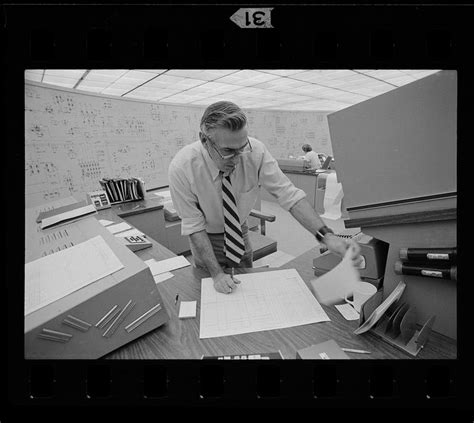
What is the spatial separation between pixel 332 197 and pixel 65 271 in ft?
11.4

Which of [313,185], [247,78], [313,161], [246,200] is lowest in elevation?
[246,200]

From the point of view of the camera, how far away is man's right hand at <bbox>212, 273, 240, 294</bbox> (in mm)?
943

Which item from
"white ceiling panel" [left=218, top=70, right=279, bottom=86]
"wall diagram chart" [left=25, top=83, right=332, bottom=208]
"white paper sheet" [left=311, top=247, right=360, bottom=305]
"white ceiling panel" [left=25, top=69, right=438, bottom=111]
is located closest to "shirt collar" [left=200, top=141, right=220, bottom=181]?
"white paper sheet" [left=311, top=247, right=360, bottom=305]

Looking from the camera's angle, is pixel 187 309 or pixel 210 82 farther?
pixel 210 82

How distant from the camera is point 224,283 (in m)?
0.96

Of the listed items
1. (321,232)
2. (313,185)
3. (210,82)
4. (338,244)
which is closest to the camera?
(338,244)

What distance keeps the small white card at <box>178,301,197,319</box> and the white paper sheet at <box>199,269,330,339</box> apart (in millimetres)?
29

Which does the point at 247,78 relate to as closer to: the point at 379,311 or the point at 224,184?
the point at 224,184

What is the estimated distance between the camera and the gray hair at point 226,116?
3.47ft
